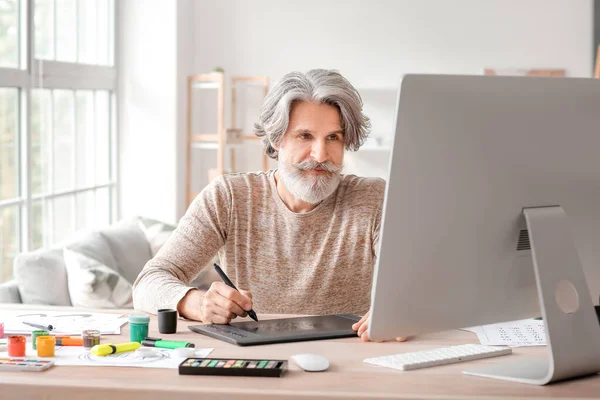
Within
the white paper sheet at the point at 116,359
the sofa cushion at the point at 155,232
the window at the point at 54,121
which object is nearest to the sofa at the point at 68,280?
the window at the point at 54,121

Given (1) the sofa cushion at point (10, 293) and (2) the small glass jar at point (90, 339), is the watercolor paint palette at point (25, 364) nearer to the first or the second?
(2) the small glass jar at point (90, 339)

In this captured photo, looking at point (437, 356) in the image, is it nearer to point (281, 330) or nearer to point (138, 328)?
point (281, 330)

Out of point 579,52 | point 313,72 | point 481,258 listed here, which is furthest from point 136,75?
point 481,258

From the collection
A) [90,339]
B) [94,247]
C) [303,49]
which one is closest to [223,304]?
[90,339]

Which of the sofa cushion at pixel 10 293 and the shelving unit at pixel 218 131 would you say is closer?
the sofa cushion at pixel 10 293

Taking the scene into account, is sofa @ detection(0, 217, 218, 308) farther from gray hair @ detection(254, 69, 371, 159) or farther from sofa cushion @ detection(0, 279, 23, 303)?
gray hair @ detection(254, 69, 371, 159)

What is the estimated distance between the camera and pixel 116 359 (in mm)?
1539

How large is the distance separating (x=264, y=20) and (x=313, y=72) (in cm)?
341

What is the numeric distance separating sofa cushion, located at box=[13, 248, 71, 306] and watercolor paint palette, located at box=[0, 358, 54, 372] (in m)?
1.70

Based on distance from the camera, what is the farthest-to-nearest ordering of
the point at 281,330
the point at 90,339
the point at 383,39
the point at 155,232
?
the point at 383,39
the point at 155,232
the point at 281,330
the point at 90,339

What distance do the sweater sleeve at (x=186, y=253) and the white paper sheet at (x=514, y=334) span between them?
66 centimetres

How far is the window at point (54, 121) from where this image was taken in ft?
11.8

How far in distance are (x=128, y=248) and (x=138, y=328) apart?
2416 millimetres

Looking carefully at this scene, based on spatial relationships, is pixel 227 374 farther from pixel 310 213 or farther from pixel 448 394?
pixel 310 213
